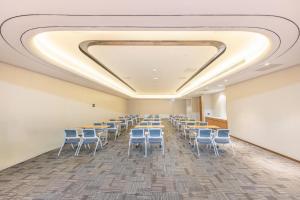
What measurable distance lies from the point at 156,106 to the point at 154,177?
56.5 ft

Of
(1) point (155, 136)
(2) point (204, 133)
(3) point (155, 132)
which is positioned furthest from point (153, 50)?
(2) point (204, 133)

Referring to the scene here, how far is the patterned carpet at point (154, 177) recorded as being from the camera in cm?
304

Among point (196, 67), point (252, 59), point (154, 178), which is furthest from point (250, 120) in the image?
point (154, 178)

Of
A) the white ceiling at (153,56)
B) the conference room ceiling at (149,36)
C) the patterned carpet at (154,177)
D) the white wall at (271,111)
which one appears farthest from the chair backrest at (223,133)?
the white ceiling at (153,56)

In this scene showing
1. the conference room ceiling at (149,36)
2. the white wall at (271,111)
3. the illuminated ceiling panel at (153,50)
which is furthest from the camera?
the white wall at (271,111)

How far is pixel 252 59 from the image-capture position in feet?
14.5

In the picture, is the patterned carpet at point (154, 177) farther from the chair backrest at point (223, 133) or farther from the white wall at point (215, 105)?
the white wall at point (215, 105)

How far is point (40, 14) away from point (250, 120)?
790 centimetres

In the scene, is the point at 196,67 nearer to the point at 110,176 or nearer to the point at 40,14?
the point at 110,176

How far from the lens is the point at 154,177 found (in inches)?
148

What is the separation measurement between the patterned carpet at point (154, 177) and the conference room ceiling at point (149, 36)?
2799mm

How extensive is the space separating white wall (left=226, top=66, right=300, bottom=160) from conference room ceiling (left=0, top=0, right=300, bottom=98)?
1088 millimetres

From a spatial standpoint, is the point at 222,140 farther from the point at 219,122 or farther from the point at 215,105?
the point at 215,105

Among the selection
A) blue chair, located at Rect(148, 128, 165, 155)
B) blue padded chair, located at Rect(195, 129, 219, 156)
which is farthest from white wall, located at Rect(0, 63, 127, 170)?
blue padded chair, located at Rect(195, 129, 219, 156)
